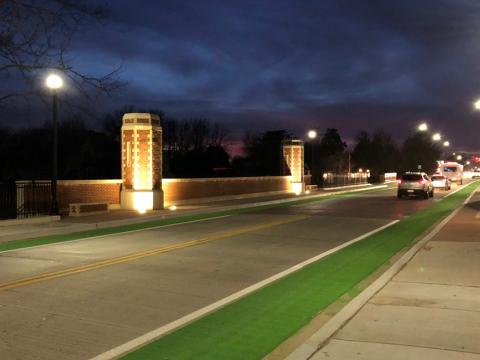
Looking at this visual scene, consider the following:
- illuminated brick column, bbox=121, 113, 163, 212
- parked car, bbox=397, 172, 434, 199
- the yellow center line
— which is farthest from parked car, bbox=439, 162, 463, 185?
the yellow center line

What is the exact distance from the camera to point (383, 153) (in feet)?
414

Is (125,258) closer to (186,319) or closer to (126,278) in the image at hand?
(126,278)

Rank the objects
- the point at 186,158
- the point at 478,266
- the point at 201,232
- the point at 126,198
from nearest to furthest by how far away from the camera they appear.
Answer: the point at 478,266 < the point at 201,232 < the point at 126,198 < the point at 186,158

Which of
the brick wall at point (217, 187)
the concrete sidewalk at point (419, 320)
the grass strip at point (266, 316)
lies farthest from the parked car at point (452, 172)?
the concrete sidewalk at point (419, 320)

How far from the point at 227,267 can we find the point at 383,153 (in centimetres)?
11892

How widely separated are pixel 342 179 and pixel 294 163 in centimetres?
1561

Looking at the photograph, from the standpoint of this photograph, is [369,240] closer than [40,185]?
Yes

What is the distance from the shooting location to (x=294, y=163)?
5094 cm

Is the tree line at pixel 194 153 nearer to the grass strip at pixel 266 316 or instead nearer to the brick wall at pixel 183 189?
the brick wall at pixel 183 189

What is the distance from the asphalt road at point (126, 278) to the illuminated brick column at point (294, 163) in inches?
1233

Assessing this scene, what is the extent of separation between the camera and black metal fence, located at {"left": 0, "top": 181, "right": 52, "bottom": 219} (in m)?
21.0

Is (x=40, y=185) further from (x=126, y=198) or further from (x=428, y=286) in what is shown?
(x=428, y=286)

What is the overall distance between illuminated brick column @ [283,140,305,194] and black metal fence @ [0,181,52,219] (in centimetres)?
2952

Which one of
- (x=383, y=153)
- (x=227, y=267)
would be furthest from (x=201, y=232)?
(x=383, y=153)
